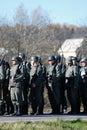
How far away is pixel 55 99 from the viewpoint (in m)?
17.0

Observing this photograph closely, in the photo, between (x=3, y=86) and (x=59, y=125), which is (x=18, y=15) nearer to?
(x=3, y=86)

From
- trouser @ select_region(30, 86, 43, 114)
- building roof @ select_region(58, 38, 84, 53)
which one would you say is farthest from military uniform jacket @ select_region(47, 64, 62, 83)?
building roof @ select_region(58, 38, 84, 53)

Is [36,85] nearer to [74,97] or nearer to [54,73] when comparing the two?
[54,73]

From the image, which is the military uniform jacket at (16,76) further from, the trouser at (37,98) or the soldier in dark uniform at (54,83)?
the soldier in dark uniform at (54,83)

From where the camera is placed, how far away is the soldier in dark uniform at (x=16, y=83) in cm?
1589

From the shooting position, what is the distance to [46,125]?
12844mm

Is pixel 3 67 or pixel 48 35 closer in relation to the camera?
pixel 3 67

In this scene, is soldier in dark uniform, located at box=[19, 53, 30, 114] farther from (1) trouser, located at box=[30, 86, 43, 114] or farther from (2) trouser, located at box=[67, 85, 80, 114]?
(2) trouser, located at box=[67, 85, 80, 114]

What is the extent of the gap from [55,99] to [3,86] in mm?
2063

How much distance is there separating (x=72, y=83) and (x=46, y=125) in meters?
4.23

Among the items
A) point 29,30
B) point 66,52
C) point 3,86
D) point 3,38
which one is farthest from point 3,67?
point 66,52

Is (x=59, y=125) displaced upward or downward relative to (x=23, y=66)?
downward

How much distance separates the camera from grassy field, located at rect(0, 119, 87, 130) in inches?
496

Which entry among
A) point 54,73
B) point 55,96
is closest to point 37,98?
point 55,96
